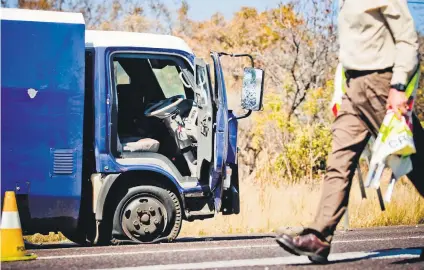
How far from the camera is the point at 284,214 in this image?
496 inches

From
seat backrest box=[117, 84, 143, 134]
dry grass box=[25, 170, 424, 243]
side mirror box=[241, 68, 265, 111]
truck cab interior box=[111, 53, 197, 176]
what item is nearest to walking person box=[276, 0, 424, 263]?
side mirror box=[241, 68, 265, 111]

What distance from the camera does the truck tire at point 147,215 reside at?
A: 9.40 meters

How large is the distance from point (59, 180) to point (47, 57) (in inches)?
49.1

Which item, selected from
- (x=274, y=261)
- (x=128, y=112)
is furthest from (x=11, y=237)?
(x=128, y=112)

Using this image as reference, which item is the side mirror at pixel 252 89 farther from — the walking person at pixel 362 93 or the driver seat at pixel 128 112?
the walking person at pixel 362 93

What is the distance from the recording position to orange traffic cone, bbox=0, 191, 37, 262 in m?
7.10

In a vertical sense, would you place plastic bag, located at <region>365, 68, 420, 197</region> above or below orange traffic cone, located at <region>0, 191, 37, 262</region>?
above

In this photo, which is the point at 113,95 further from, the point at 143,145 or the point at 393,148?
the point at 393,148

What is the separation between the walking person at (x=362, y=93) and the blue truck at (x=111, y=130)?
333cm

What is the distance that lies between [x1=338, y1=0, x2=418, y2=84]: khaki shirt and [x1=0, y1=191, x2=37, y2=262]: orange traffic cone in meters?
3.02

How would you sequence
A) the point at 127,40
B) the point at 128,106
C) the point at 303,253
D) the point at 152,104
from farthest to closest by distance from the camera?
the point at 128,106 < the point at 152,104 < the point at 127,40 < the point at 303,253

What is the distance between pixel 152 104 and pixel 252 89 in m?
1.39

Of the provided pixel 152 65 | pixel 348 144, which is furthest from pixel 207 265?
pixel 152 65

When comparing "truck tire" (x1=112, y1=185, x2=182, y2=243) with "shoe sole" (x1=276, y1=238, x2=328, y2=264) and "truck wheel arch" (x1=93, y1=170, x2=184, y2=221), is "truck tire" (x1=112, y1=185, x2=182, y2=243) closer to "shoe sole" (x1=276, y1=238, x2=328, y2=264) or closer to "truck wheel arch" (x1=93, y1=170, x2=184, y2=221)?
"truck wheel arch" (x1=93, y1=170, x2=184, y2=221)
